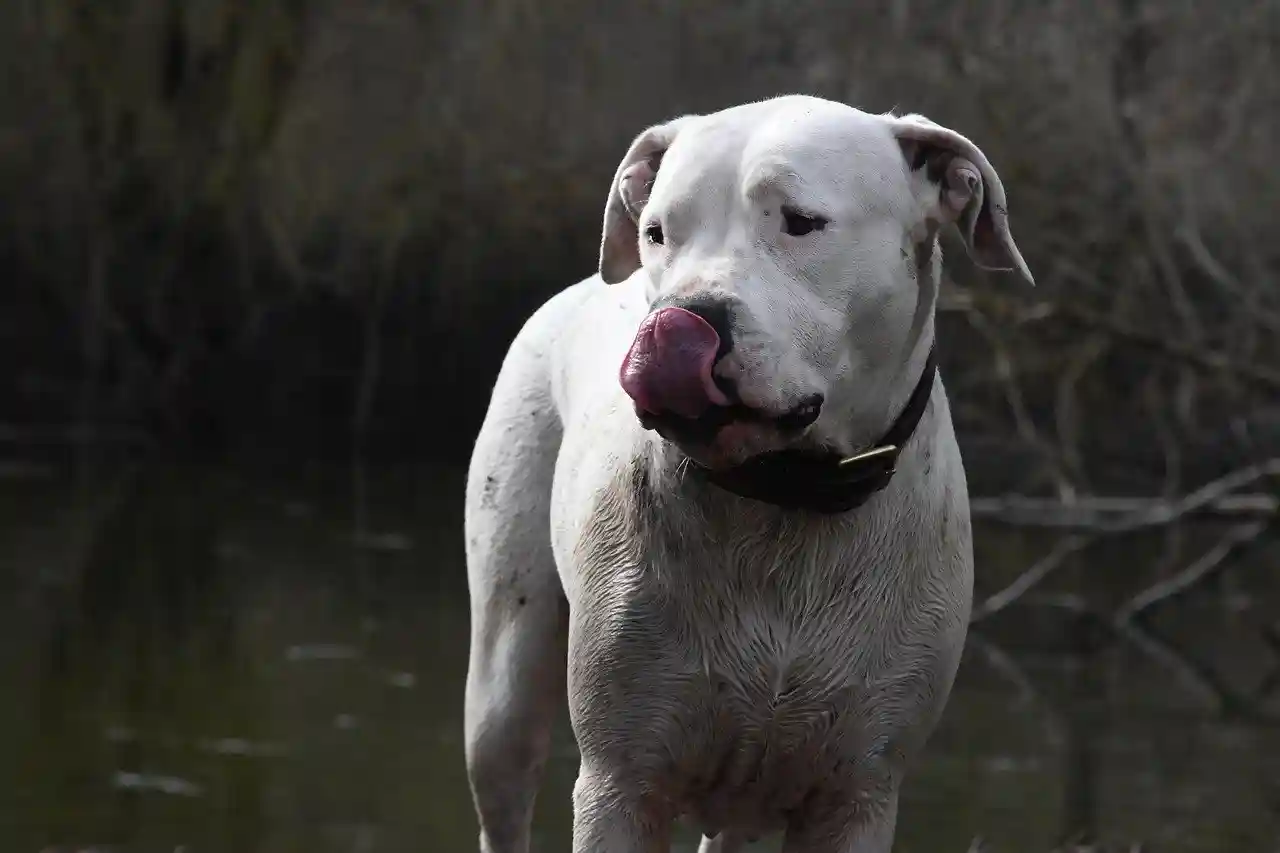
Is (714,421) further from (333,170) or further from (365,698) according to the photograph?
→ (333,170)

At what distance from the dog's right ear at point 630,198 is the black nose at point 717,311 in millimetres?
525

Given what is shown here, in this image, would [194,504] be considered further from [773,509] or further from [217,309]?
[773,509]

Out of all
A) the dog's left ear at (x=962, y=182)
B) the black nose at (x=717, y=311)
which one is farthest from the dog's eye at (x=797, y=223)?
the dog's left ear at (x=962, y=182)

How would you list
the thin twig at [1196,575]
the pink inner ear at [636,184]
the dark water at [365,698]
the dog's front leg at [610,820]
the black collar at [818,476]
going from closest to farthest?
the black collar at [818,476]
the dog's front leg at [610,820]
the pink inner ear at [636,184]
the dark water at [365,698]
the thin twig at [1196,575]

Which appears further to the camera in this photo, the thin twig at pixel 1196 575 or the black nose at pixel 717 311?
the thin twig at pixel 1196 575

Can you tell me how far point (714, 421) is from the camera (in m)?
3.06

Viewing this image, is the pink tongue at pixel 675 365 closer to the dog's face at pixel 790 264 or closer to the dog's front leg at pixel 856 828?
the dog's face at pixel 790 264

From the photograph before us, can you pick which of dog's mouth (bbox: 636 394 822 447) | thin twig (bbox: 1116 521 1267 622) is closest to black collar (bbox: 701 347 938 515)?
dog's mouth (bbox: 636 394 822 447)

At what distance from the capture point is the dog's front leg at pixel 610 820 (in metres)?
3.47

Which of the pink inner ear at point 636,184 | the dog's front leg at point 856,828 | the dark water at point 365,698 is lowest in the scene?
the dark water at point 365,698

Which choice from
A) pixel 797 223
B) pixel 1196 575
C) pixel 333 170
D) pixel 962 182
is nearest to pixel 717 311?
pixel 797 223

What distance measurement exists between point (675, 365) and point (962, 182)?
28.1 inches

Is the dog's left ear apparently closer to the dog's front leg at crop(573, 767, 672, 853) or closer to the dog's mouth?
the dog's mouth

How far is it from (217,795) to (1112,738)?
3.54 metres
